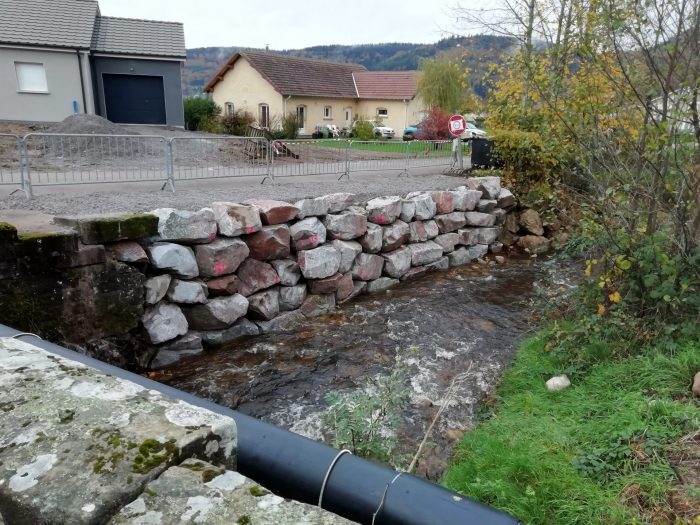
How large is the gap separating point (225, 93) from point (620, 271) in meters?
38.9

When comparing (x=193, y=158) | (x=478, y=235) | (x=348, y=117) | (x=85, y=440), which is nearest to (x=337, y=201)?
(x=478, y=235)

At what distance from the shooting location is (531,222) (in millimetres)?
11961

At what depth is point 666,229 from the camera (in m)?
4.87

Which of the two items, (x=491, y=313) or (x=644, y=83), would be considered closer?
(x=644, y=83)

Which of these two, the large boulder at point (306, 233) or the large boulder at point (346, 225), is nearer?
the large boulder at point (306, 233)

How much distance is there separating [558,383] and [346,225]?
4.03m

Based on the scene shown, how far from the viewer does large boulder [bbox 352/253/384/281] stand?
8.20 metres

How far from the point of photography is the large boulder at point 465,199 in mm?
10562

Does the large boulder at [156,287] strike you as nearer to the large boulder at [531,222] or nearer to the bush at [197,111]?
the large boulder at [531,222]

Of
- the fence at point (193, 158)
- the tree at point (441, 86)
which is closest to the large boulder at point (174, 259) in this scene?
the fence at point (193, 158)

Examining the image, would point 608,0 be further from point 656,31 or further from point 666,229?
point 666,229

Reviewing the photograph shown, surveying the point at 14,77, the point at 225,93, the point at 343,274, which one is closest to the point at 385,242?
the point at 343,274

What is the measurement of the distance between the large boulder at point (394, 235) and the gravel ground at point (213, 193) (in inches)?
29.2

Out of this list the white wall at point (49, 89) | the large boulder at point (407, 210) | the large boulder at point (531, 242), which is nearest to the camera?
the large boulder at point (407, 210)
